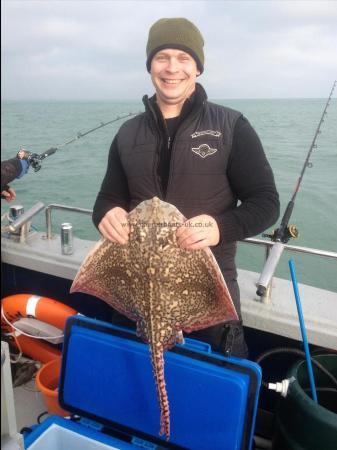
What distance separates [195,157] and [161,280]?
2.75 feet

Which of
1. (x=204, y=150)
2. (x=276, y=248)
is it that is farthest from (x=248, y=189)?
(x=276, y=248)

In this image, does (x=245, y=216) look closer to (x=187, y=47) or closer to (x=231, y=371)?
(x=231, y=371)

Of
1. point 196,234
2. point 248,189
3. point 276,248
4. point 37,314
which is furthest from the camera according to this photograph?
point 37,314

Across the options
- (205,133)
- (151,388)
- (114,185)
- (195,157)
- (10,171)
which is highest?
(205,133)

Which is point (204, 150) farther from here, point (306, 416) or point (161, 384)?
point (306, 416)

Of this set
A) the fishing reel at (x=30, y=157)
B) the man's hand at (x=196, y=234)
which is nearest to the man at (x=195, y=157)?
the man's hand at (x=196, y=234)

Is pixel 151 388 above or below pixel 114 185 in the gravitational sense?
below

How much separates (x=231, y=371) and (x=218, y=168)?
3.93ft

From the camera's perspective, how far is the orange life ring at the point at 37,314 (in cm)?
340

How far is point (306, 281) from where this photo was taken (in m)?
6.36

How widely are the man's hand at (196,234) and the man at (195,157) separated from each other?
0.42 ft

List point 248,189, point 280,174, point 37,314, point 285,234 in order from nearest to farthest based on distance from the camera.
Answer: point 248,189 → point 285,234 → point 37,314 → point 280,174

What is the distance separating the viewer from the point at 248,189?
7.38ft

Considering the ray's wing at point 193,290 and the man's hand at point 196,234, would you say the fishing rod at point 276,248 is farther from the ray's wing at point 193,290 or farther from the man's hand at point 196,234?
the man's hand at point 196,234
